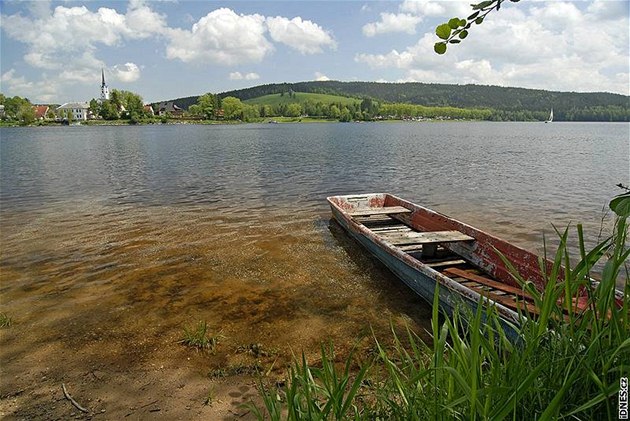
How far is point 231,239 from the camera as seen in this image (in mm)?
11539

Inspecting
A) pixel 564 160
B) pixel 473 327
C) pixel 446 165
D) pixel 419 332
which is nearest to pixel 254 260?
pixel 419 332

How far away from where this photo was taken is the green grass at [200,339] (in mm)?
5936

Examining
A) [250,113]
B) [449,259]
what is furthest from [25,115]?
[449,259]

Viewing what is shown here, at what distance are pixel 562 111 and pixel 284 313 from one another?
7655 inches

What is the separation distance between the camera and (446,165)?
1146 inches

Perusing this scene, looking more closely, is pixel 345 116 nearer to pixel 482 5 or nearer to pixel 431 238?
pixel 431 238

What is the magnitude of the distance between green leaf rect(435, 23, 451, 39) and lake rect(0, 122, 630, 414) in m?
5.25

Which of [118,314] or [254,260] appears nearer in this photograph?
[118,314]

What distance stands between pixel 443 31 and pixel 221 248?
990 cm

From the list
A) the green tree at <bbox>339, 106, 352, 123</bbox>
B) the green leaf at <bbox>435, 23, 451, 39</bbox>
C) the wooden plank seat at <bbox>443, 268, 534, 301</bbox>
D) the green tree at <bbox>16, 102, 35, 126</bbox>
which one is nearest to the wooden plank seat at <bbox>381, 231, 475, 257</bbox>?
the wooden plank seat at <bbox>443, 268, 534, 301</bbox>

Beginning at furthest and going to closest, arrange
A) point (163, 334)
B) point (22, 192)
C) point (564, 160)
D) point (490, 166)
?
point (564, 160), point (490, 166), point (22, 192), point (163, 334)

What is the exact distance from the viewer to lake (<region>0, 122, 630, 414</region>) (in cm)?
660

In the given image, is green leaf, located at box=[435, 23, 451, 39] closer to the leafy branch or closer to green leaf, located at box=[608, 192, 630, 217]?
the leafy branch

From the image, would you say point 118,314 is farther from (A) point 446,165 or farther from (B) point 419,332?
(A) point 446,165
